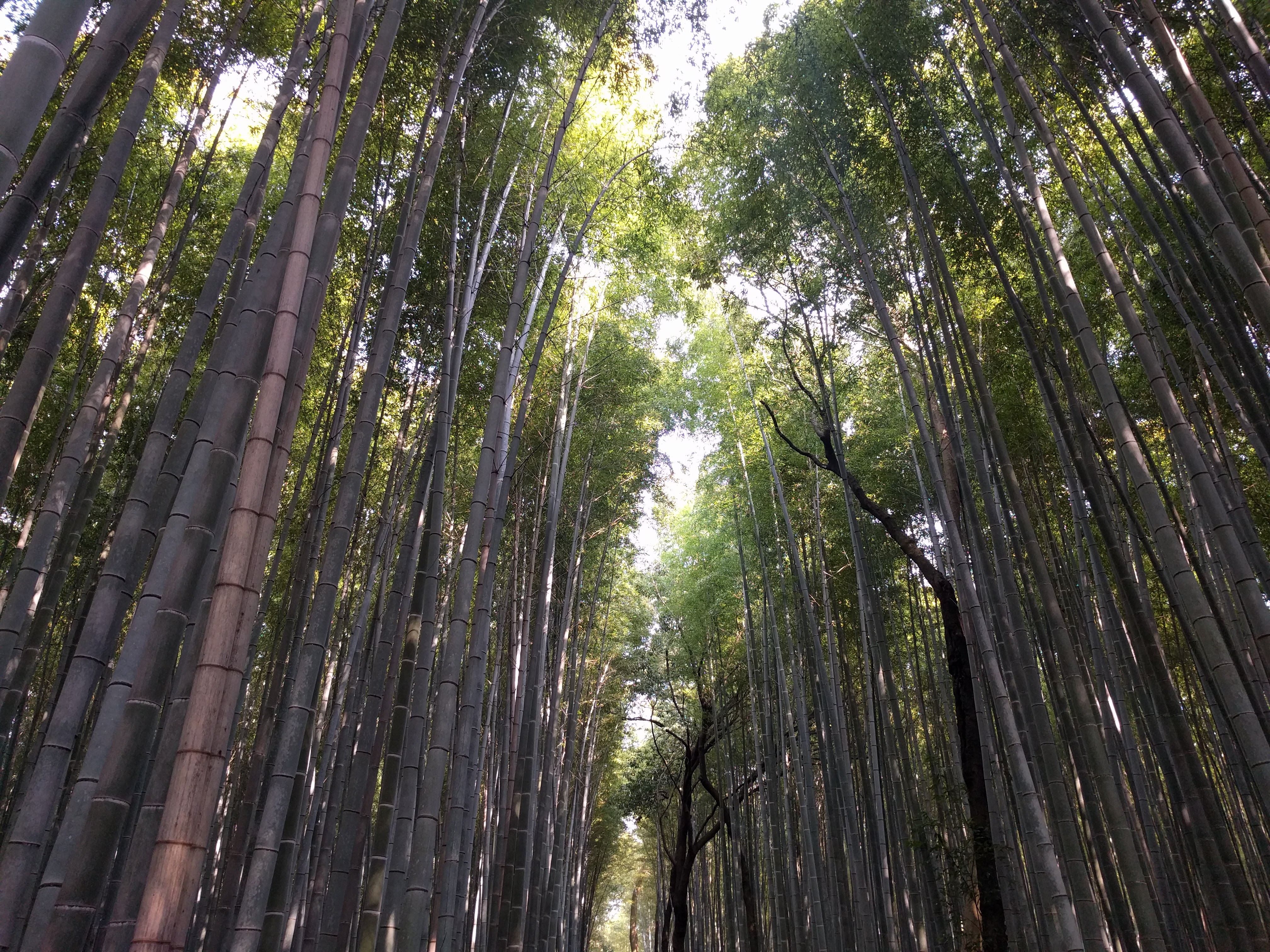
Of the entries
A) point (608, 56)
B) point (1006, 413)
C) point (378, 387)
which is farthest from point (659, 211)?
point (378, 387)

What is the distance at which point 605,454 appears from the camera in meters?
7.41

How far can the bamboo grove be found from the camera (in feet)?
6.04

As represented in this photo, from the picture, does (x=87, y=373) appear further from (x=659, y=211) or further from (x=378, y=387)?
(x=378, y=387)

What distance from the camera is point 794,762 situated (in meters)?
7.34

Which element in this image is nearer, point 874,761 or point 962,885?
point 962,885

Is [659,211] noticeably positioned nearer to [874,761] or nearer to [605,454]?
[605,454]

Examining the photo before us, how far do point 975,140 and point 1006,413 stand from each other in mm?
2239

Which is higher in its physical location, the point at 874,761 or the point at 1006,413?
the point at 1006,413

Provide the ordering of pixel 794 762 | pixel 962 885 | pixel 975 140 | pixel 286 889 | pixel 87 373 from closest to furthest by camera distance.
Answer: pixel 286 889 → pixel 962 885 → pixel 975 140 → pixel 87 373 → pixel 794 762

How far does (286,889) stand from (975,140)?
5829 millimetres

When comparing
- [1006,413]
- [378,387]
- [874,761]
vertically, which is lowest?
[874,761]

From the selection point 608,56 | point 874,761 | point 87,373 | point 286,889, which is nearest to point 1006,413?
point 874,761

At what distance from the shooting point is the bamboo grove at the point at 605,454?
1.84 m

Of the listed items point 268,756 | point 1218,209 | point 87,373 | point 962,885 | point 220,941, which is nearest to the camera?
point 1218,209
